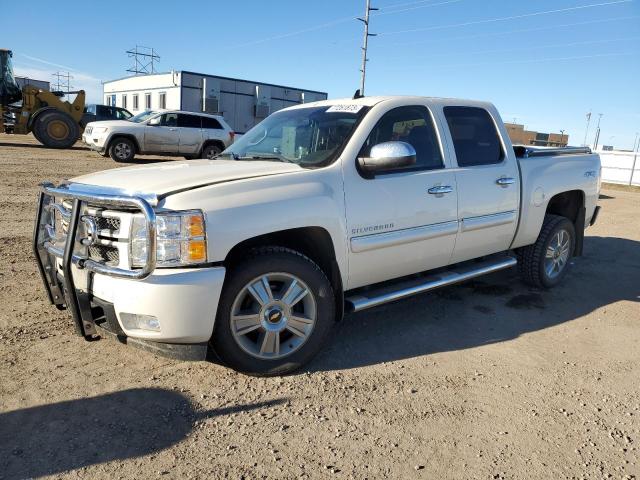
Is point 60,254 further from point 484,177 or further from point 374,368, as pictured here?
point 484,177

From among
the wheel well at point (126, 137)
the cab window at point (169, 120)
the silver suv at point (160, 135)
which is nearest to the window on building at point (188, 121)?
the silver suv at point (160, 135)

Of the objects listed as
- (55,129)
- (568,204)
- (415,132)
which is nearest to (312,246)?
(415,132)

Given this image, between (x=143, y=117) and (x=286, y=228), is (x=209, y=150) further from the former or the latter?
(x=286, y=228)

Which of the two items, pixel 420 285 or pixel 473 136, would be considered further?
pixel 473 136

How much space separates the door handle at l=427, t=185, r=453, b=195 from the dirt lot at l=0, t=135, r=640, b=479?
1155mm

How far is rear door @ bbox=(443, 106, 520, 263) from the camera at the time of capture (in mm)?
4316

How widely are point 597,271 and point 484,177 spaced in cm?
304

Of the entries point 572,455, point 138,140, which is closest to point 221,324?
point 572,455

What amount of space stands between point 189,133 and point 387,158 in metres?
14.6

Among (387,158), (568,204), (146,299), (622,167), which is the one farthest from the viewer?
(622,167)

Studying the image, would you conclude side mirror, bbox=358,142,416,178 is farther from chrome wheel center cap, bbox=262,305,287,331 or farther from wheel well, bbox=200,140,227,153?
wheel well, bbox=200,140,227,153

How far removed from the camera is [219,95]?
1153 inches

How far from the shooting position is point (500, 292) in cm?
536

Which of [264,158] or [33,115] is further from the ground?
[33,115]
